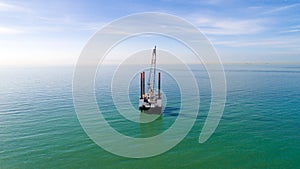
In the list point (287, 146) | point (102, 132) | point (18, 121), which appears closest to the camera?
point (287, 146)

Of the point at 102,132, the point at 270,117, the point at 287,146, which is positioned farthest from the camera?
the point at 270,117

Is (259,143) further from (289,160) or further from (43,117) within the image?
(43,117)

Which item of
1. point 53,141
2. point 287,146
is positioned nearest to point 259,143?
point 287,146

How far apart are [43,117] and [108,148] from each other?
19330 mm

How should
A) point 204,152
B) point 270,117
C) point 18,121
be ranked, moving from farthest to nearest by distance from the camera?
1. point 270,117
2. point 18,121
3. point 204,152

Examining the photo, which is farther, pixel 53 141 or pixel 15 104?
pixel 15 104

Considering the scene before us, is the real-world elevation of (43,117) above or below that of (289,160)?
above

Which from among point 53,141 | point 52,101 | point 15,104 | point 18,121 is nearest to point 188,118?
point 53,141

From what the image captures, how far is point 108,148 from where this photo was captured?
30.2 meters

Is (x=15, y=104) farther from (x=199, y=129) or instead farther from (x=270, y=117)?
(x=270, y=117)

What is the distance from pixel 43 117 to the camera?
43.3 meters

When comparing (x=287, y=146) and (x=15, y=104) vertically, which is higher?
(x=15, y=104)

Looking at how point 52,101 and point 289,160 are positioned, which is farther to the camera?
point 52,101

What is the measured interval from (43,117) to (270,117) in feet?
136
